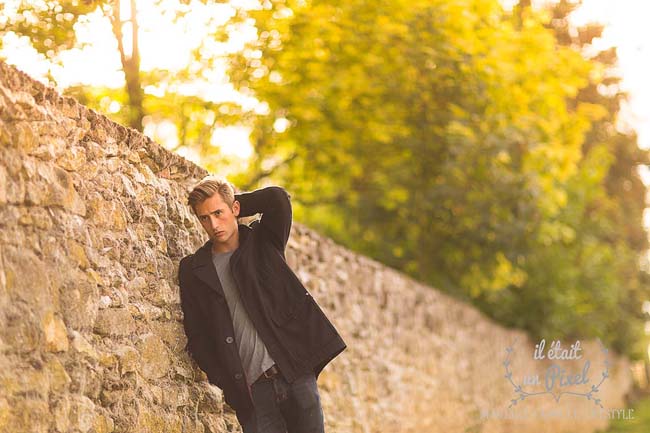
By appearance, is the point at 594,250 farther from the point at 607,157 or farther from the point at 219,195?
the point at 219,195

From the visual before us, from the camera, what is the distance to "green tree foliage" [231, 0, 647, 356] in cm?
1142

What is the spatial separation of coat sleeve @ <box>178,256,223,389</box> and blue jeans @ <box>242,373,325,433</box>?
31cm

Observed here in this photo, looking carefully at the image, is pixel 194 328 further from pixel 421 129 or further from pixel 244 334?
pixel 421 129

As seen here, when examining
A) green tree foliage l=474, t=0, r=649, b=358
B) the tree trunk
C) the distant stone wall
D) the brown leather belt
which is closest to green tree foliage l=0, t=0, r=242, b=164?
the tree trunk

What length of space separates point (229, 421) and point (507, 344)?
9.61m

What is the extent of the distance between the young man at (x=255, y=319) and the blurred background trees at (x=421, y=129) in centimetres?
513

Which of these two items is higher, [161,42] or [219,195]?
[219,195]

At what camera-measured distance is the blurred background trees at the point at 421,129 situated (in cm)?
1088

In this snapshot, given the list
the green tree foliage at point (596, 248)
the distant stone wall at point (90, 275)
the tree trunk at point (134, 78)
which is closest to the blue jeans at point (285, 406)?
the distant stone wall at point (90, 275)

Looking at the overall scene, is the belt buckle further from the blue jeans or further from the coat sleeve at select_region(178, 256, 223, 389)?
the coat sleeve at select_region(178, 256, 223, 389)

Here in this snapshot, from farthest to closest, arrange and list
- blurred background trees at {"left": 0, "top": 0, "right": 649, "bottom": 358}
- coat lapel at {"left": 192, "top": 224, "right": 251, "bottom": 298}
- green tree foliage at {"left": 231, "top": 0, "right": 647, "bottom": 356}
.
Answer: green tree foliage at {"left": 231, "top": 0, "right": 647, "bottom": 356}, blurred background trees at {"left": 0, "top": 0, "right": 649, "bottom": 358}, coat lapel at {"left": 192, "top": 224, "right": 251, "bottom": 298}

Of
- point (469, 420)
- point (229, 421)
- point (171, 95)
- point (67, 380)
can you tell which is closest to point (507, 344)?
point (469, 420)

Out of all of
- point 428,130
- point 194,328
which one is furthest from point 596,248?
point 194,328

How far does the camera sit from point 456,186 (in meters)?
12.2
